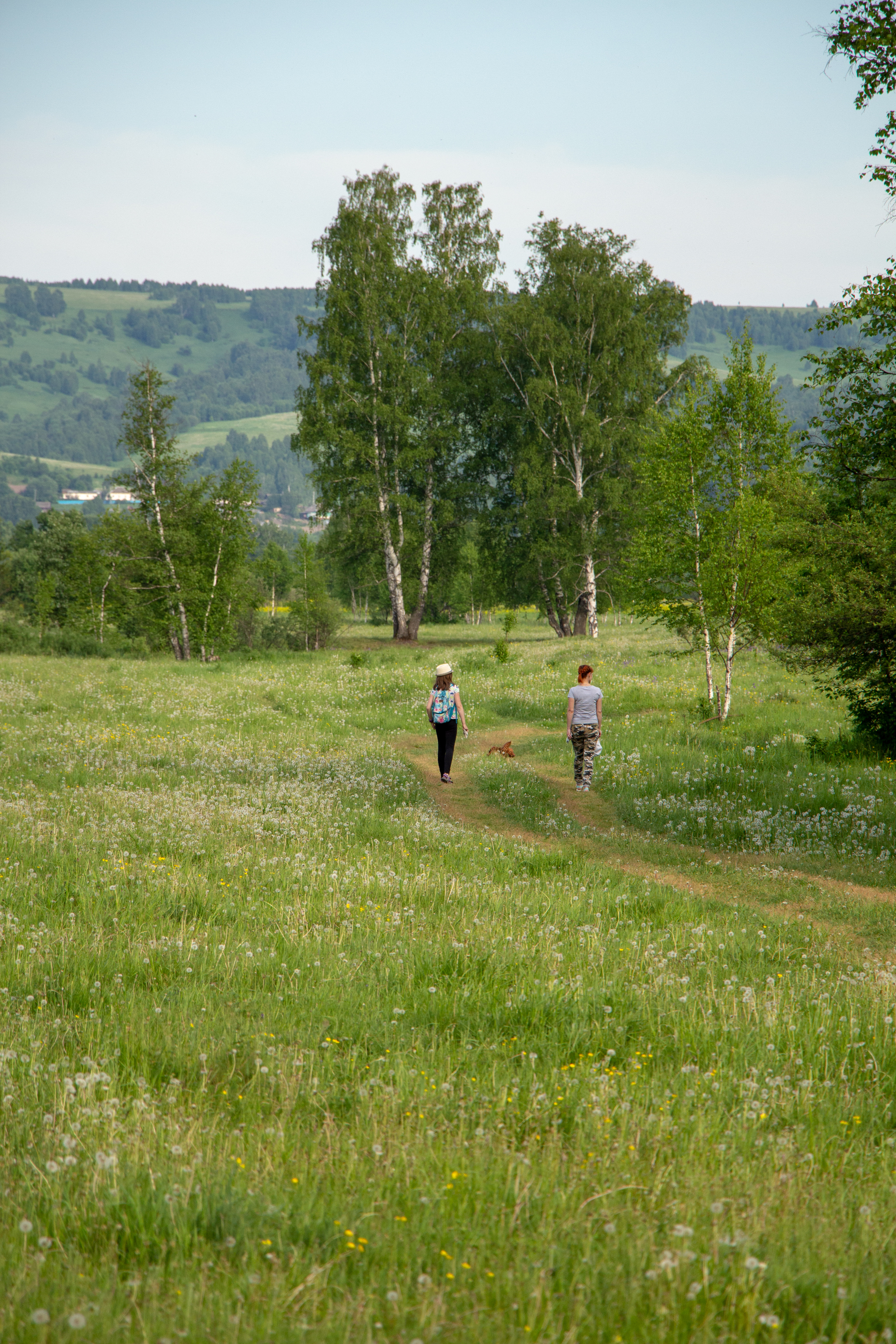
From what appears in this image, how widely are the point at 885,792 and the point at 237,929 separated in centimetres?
1022

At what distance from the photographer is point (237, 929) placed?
7.34 m

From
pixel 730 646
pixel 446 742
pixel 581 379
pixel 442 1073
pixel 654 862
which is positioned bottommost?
pixel 654 862

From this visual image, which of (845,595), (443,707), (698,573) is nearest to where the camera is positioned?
(845,595)

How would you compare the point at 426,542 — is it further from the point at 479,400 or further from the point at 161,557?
the point at 161,557

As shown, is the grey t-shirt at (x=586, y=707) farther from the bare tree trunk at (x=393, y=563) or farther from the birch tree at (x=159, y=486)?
the birch tree at (x=159, y=486)

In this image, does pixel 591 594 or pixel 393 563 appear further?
pixel 393 563

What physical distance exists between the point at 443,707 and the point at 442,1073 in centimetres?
1122

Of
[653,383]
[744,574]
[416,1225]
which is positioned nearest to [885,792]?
[744,574]

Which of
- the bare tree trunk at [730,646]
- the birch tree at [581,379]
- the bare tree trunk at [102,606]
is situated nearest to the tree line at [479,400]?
the birch tree at [581,379]

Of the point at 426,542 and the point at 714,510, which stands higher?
the point at 426,542

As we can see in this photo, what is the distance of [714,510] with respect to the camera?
70.8 ft

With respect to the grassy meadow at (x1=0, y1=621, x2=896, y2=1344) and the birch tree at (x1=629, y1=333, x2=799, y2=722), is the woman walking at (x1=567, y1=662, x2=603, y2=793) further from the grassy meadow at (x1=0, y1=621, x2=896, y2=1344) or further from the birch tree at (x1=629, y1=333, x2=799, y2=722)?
the birch tree at (x1=629, y1=333, x2=799, y2=722)

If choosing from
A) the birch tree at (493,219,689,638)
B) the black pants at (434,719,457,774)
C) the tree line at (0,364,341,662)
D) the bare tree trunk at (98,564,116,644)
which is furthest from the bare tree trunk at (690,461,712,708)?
the bare tree trunk at (98,564,116,644)

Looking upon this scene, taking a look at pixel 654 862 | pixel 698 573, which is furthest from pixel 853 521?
pixel 698 573
